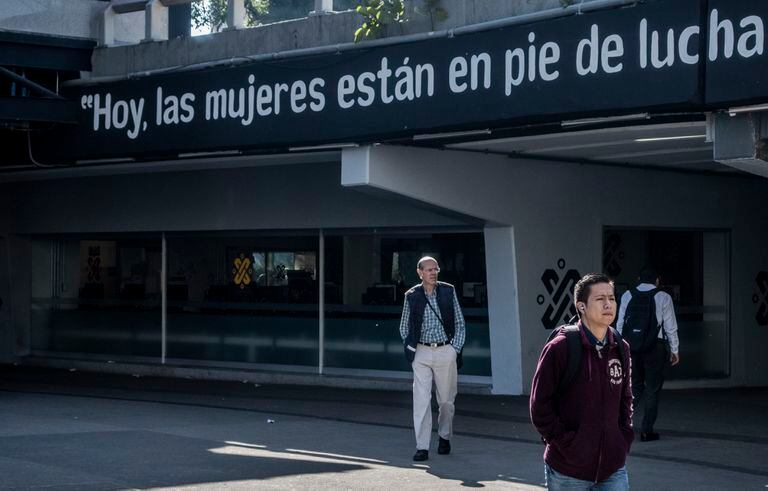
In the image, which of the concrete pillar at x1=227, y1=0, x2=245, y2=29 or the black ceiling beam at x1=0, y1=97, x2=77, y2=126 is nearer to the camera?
the concrete pillar at x1=227, y1=0, x2=245, y2=29

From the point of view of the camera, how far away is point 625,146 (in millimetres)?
14516

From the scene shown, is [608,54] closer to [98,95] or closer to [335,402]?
[335,402]

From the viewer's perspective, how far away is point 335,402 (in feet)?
52.0

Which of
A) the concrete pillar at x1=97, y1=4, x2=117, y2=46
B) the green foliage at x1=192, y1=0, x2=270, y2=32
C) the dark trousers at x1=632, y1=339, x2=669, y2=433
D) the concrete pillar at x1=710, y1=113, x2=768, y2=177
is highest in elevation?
the green foliage at x1=192, y1=0, x2=270, y2=32

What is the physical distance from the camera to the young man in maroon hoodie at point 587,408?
19.4 feet

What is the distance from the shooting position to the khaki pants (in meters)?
11.1

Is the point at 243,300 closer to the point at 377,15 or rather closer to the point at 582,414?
the point at 377,15

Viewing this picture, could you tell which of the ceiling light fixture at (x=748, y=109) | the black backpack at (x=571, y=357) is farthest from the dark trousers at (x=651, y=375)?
the black backpack at (x=571, y=357)

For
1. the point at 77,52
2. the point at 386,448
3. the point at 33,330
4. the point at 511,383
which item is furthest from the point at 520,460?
the point at 33,330

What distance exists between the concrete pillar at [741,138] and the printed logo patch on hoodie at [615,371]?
5.56m

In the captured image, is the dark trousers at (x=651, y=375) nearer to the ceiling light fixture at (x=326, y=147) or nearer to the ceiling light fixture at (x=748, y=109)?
the ceiling light fixture at (x=748, y=109)

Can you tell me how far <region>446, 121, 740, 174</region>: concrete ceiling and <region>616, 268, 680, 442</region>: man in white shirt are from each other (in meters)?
1.55

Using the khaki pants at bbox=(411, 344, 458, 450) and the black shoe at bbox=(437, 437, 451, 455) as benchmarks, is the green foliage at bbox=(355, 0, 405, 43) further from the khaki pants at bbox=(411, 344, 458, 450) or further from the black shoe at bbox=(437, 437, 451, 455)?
the black shoe at bbox=(437, 437, 451, 455)

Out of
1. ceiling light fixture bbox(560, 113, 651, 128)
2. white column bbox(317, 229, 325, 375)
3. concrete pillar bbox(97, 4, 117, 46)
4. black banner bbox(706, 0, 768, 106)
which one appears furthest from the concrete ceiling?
concrete pillar bbox(97, 4, 117, 46)
